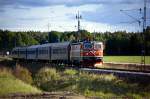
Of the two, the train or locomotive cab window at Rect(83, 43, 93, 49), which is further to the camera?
locomotive cab window at Rect(83, 43, 93, 49)

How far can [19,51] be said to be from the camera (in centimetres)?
8944

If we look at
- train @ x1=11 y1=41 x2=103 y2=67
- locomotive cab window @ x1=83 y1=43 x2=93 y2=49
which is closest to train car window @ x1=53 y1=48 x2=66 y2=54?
train @ x1=11 y1=41 x2=103 y2=67

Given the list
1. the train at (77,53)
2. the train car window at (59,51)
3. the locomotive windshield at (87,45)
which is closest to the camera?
the train at (77,53)

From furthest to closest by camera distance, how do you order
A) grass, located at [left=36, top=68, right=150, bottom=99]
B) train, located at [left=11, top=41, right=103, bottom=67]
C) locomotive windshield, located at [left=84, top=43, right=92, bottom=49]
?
1. locomotive windshield, located at [left=84, top=43, right=92, bottom=49]
2. train, located at [left=11, top=41, right=103, bottom=67]
3. grass, located at [left=36, top=68, right=150, bottom=99]

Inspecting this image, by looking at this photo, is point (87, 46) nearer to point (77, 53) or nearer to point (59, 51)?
point (77, 53)

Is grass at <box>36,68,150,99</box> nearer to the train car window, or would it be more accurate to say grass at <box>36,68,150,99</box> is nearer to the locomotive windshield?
the locomotive windshield

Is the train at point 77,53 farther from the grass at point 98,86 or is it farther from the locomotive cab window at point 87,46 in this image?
the grass at point 98,86

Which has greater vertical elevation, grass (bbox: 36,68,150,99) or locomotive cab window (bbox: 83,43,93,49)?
locomotive cab window (bbox: 83,43,93,49)

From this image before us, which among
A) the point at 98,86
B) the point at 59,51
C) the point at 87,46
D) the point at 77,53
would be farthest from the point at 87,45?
the point at 98,86

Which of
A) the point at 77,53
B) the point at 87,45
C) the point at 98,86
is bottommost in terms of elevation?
the point at 98,86

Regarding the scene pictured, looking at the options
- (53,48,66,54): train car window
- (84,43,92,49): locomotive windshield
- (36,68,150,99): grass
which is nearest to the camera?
(36,68,150,99): grass

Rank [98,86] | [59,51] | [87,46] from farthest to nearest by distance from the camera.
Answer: [59,51]
[87,46]
[98,86]

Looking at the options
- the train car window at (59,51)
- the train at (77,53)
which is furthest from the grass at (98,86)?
the train car window at (59,51)

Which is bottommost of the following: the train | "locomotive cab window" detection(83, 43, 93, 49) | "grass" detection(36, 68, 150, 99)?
"grass" detection(36, 68, 150, 99)
